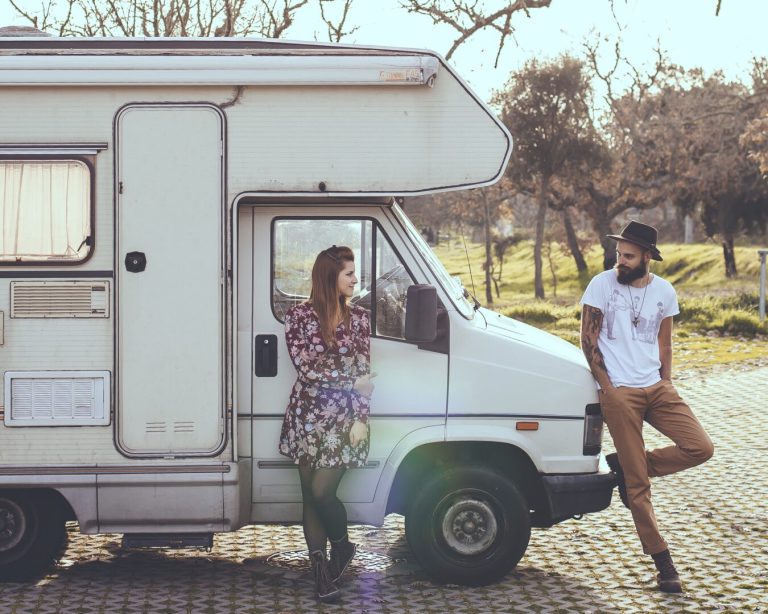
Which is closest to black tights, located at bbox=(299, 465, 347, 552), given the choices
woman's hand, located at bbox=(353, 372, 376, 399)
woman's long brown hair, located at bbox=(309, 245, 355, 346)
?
woman's hand, located at bbox=(353, 372, 376, 399)

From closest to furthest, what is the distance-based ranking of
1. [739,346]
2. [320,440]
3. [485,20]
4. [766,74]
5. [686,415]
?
[320,440] < [686,415] < [485,20] < [739,346] < [766,74]

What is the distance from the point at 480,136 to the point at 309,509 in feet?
6.74

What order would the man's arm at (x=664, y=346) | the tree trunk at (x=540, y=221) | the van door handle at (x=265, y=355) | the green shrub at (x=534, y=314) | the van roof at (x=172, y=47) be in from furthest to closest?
the tree trunk at (x=540, y=221), the green shrub at (x=534, y=314), the man's arm at (x=664, y=346), the van door handle at (x=265, y=355), the van roof at (x=172, y=47)

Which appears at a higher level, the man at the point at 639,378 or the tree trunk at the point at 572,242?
the tree trunk at the point at 572,242

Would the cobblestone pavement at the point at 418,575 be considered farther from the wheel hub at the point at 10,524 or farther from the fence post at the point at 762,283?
the fence post at the point at 762,283

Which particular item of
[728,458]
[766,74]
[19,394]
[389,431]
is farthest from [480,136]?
[766,74]

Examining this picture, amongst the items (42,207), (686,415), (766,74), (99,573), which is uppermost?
(766,74)

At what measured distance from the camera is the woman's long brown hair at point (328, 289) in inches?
235

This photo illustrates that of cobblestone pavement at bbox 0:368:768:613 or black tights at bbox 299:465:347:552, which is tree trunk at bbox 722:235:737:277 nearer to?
cobblestone pavement at bbox 0:368:768:613

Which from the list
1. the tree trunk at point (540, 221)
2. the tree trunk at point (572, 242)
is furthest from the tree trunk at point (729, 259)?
the tree trunk at point (540, 221)

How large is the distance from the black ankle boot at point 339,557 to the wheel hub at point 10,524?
160 cm

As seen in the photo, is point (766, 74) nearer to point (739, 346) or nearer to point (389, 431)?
point (739, 346)

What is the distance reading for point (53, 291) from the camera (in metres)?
6.18

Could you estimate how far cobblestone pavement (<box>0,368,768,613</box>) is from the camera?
20.3 ft
